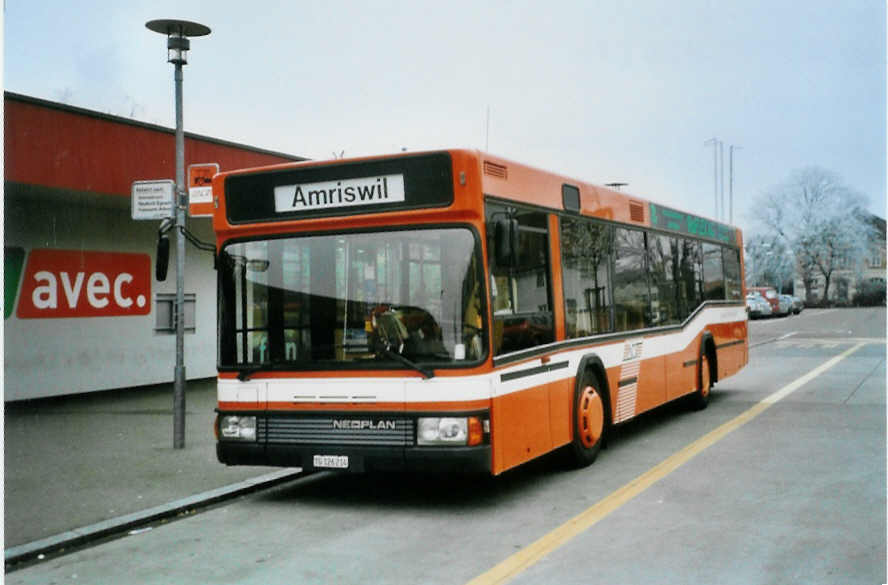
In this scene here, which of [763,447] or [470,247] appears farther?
[763,447]

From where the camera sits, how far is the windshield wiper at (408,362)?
7398 mm

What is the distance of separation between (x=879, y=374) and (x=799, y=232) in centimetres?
6765

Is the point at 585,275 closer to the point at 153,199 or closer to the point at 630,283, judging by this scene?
the point at 630,283

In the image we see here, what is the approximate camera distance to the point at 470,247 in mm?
7496

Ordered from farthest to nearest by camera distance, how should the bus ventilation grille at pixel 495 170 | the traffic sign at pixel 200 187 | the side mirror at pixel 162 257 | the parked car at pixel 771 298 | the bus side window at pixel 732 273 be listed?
the parked car at pixel 771 298 → the bus side window at pixel 732 273 → the traffic sign at pixel 200 187 → the side mirror at pixel 162 257 → the bus ventilation grille at pixel 495 170

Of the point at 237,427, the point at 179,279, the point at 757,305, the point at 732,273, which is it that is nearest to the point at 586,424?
the point at 237,427

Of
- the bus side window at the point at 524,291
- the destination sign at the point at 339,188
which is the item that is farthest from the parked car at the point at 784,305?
the destination sign at the point at 339,188

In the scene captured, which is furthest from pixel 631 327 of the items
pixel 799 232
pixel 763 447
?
pixel 799 232

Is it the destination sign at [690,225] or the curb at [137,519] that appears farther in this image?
the destination sign at [690,225]

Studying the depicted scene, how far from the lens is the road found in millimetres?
5984

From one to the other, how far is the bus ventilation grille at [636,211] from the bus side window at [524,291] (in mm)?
2891

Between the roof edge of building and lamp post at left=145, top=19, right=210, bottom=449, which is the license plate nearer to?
lamp post at left=145, top=19, right=210, bottom=449

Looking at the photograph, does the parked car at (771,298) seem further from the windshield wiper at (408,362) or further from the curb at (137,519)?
the windshield wiper at (408,362)

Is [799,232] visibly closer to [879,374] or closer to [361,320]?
[879,374]
